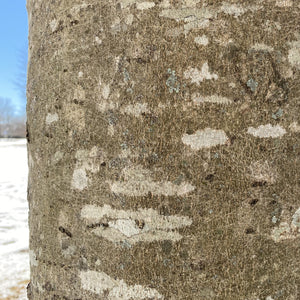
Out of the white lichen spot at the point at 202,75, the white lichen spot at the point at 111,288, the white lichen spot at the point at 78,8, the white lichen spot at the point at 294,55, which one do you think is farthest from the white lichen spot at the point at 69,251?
the white lichen spot at the point at 294,55

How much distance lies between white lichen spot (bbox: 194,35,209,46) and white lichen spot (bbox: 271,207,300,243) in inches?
19.8

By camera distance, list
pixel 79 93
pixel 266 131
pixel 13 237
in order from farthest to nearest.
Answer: pixel 13 237 → pixel 79 93 → pixel 266 131

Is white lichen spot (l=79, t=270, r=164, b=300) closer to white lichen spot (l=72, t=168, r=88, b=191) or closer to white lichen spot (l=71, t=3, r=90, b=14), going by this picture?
white lichen spot (l=72, t=168, r=88, b=191)

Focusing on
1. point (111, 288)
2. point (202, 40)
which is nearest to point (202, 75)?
point (202, 40)

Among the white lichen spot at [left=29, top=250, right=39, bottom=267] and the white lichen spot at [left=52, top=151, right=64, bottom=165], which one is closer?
the white lichen spot at [left=52, top=151, right=64, bottom=165]

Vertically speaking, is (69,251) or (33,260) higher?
(69,251)

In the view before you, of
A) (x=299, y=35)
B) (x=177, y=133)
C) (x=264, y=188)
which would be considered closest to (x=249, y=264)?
(x=264, y=188)

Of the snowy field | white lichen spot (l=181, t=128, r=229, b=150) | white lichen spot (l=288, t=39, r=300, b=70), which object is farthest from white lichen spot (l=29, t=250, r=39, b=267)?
the snowy field

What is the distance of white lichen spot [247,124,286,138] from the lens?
82 centimetres

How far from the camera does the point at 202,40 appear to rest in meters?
0.83

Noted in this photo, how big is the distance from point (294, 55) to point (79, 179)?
0.68 metres

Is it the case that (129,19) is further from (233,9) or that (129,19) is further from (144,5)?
(233,9)

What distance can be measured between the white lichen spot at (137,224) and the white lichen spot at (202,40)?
0.46m

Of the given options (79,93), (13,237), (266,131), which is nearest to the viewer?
(266,131)
